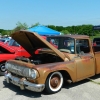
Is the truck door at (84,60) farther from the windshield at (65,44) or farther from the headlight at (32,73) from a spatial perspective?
the headlight at (32,73)

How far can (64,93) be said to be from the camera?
5.31 metres

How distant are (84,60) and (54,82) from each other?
4.25 feet

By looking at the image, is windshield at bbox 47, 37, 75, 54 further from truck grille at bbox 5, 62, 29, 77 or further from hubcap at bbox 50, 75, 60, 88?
truck grille at bbox 5, 62, 29, 77

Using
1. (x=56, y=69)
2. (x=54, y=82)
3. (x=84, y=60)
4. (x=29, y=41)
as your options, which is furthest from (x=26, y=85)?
(x=84, y=60)

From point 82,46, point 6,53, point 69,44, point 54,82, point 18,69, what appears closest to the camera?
point 54,82

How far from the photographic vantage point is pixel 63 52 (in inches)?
232

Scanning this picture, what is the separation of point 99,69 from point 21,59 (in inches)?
105

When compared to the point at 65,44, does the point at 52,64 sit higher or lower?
lower

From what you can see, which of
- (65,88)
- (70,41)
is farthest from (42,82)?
(70,41)

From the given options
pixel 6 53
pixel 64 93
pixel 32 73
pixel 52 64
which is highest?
pixel 6 53

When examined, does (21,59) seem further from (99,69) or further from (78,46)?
(99,69)

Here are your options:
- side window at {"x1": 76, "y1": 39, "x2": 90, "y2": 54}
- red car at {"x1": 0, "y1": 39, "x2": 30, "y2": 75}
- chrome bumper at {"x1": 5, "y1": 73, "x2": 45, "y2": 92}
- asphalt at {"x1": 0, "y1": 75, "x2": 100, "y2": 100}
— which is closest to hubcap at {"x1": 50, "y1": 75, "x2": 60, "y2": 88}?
asphalt at {"x1": 0, "y1": 75, "x2": 100, "y2": 100}

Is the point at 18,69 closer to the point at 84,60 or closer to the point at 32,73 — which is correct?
the point at 32,73

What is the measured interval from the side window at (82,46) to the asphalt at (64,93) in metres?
1.09
